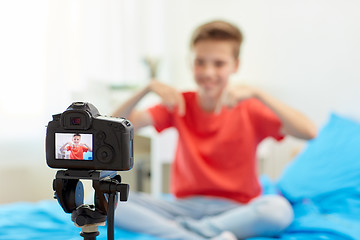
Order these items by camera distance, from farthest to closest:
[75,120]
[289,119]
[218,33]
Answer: [218,33], [289,119], [75,120]

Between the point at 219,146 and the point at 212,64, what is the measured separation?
0.80ft

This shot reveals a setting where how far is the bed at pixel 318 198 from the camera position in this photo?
0.83 metres

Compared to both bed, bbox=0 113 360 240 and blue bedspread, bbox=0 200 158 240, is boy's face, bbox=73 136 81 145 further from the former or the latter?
bed, bbox=0 113 360 240

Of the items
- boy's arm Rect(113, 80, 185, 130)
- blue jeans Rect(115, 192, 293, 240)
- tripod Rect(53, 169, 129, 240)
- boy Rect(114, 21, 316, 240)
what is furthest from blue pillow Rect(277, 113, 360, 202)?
tripod Rect(53, 169, 129, 240)

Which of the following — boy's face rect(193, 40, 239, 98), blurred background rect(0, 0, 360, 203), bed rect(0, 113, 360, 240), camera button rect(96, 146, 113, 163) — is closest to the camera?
camera button rect(96, 146, 113, 163)

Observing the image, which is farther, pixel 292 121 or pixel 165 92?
pixel 292 121

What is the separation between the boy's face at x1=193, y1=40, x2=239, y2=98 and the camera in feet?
4.10

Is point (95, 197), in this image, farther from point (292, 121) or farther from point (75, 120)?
point (292, 121)

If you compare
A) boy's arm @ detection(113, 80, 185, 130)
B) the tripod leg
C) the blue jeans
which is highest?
boy's arm @ detection(113, 80, 185, 130)

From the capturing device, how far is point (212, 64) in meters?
1.25

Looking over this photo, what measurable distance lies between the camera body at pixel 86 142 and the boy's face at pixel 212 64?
792mm

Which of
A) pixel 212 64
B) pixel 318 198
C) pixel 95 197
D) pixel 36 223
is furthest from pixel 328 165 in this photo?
pixel 95 197

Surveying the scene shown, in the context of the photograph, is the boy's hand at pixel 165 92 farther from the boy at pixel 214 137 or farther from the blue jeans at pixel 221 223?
the blue jeans at pixel 221 223

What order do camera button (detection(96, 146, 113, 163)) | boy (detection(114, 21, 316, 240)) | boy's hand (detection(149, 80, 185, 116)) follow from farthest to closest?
1. boy (detection(114, 21, 316, 240))
2. boy's hand (detection(149, 80, 185, 116))
3. camera button (detection(96, 146, 113, 163))
